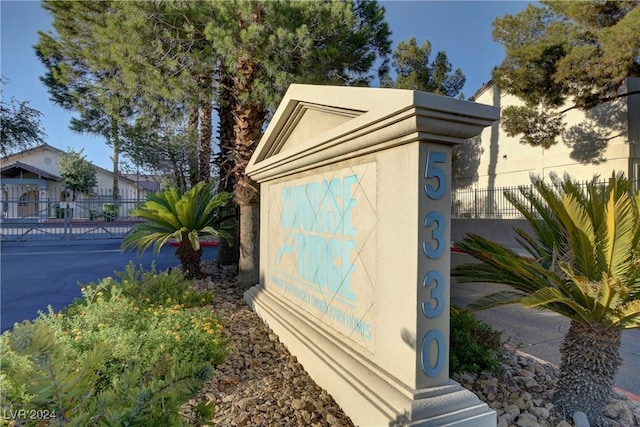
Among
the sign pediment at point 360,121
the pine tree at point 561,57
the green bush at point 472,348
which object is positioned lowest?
the green bush at point 472,348

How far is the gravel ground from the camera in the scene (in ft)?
10.3

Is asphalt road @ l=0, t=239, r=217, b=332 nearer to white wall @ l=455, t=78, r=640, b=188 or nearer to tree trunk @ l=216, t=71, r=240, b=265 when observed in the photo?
tree trunk @ l=216, t=71, r=240, b=265

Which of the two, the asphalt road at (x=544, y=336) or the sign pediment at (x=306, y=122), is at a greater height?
the sign pediment at (x=306, y=122)

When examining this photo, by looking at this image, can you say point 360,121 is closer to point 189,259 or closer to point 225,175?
point 189,259

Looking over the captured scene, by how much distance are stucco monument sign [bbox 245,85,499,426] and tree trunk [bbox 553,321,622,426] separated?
1117mm

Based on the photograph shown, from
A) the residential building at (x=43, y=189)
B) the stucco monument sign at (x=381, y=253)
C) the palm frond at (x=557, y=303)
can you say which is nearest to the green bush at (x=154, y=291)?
the stucco monument sign at (x=381, y=253)

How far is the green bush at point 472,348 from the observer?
387 centimetres

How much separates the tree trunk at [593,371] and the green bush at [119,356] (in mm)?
3213

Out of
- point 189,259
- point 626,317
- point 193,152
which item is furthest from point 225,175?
point 193,152

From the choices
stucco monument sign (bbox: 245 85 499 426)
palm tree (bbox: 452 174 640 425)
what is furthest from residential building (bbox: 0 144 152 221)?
palm tree (bbox: 452 174 640 425)

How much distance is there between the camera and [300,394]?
3.56 meters

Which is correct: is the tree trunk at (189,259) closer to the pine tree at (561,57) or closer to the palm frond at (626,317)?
the palm frond at (626,317)

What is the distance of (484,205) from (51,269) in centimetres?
1820

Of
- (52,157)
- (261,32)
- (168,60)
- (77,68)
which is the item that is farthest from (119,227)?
(52,157)
